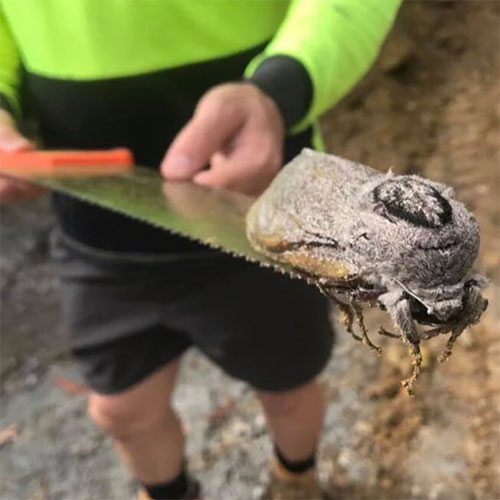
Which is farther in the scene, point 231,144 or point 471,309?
point 231,144

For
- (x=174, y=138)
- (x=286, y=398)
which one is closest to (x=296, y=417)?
(x=286, y=398)

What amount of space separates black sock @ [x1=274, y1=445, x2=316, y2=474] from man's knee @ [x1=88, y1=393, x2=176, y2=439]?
197 mm

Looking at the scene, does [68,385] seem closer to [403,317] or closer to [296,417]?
[296,417]

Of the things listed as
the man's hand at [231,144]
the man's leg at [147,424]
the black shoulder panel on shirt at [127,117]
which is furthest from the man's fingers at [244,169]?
the man's leg at [147,424]

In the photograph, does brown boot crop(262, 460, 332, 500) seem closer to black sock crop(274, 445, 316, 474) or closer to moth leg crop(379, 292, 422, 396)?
black sock crop(274, 445, 316, 474)

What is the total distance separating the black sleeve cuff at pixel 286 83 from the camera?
0.79 metres

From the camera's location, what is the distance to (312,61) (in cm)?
82

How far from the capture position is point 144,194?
0.70m

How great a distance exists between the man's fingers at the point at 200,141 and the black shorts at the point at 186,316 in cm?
22

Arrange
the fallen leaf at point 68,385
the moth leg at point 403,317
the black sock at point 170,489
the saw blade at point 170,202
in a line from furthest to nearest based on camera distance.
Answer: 1. the fallen leaf at point 68,385
2. the black sock at point 170,489
3. the saw blade at point 170,202
4. the moth leg at point 403,317

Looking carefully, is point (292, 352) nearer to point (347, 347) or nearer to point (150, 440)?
point (150, 440)

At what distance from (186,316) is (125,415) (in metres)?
0.17

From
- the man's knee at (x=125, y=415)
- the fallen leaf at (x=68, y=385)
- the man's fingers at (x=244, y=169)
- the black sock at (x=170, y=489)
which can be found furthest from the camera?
the fallen leaf at (x=68, y=385)

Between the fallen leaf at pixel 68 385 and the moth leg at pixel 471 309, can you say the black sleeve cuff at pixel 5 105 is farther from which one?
the fallen leaf at pixel 68 385
